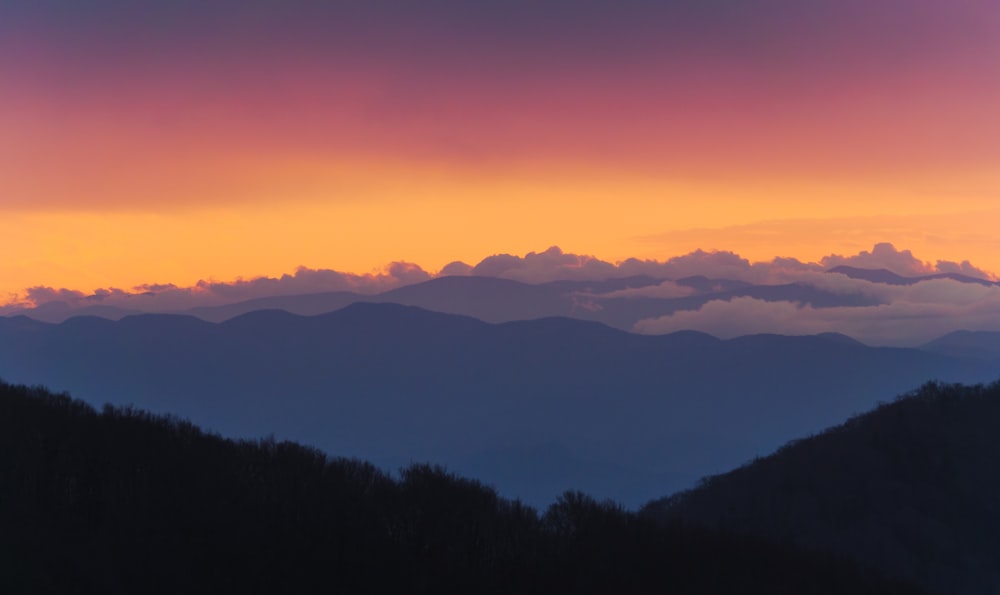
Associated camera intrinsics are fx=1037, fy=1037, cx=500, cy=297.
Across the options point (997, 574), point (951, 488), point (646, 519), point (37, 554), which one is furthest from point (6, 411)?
point (951, 488)

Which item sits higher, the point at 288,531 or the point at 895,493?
the point at 288,531

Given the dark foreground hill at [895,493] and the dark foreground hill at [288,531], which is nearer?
the dark foreground hill at [288,531]

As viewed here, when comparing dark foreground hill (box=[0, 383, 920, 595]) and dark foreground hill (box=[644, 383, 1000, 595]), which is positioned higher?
dark foreground hill (box=[0, 383, 920, 595])

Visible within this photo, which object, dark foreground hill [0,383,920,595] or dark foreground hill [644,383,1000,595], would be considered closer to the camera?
dark foreground hill [0,383,920,595]

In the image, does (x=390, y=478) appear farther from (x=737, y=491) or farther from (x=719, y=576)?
(x=737, y=491)

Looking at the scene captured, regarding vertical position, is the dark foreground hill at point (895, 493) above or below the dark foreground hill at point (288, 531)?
below
